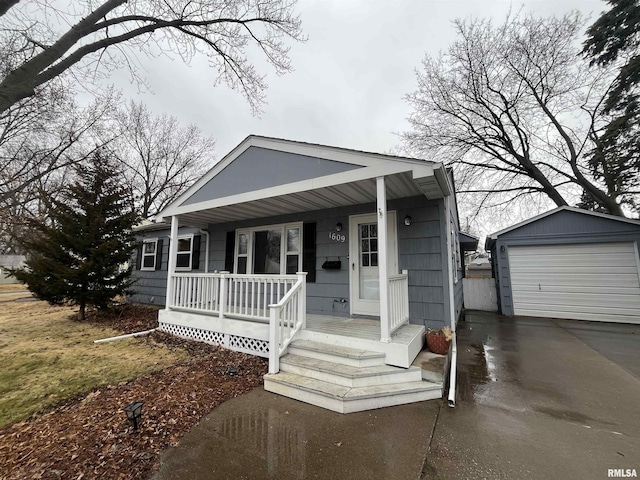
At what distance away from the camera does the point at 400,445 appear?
238 cm

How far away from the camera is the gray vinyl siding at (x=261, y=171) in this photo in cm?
461

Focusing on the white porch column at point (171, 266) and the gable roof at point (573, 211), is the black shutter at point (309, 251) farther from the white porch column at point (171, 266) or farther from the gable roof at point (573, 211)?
the gable roof at point (573, 211)

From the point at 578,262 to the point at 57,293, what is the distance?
47.4 feet

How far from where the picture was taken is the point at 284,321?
417 centimetres

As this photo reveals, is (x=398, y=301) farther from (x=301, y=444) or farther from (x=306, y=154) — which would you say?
(x=306, y=154)

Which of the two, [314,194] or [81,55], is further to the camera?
[314,194]

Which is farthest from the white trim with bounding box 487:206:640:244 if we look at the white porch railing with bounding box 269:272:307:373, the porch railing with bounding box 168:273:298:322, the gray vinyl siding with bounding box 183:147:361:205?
the white porch railing with bounding box 269:272:307:373

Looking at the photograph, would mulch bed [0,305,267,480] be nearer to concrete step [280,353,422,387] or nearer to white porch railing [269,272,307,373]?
white porch railing [269,272,307,373]

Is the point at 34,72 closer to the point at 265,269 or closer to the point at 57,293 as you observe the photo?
the point at 265,269

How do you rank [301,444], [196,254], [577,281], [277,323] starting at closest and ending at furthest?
[301,444] → [277,323] → [577,281] → [196,254]

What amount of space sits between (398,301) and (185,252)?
6976mm

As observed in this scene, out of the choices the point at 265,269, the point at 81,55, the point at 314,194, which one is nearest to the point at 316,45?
the point at 314,194

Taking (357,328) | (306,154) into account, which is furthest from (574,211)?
(306,154)

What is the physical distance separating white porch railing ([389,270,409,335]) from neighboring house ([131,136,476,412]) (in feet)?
0.06
